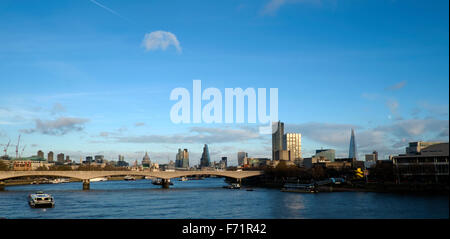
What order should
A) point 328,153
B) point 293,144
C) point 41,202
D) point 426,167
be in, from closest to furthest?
point 41,202
point 426,167
point 328,153
point 293,144

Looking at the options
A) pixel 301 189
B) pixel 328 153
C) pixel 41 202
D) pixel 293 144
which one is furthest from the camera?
pixel 293 144

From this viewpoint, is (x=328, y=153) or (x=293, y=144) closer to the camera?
(x=328, y=153)

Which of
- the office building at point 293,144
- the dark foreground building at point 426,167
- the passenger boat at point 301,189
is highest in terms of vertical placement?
the office building at point 293,144

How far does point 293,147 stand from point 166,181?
99213 millimetres

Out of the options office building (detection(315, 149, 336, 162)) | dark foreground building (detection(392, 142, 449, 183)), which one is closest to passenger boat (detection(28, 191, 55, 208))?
dark foreground building (detection(392, 142, 449, 183))

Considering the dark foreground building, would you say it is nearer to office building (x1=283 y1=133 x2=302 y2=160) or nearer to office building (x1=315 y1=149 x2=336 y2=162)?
office building (x1=315 y1=149 x2=336 y2=162)

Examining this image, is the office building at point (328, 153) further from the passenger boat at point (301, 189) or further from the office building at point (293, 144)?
the passenger boat at point (301, 189)

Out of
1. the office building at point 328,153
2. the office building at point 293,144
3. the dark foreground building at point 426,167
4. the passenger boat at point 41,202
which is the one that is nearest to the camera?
the passenger boat at point 41,202

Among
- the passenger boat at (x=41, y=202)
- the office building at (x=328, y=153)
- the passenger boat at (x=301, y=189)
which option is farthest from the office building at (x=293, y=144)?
the passenger boat at (x=41, y=202)

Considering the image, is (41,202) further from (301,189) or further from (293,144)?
(293,144)

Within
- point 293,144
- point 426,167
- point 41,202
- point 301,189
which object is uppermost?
point 293,144

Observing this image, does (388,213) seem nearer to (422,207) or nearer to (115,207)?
(422,207)

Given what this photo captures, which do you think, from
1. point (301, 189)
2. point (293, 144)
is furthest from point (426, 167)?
point (293, 144)
